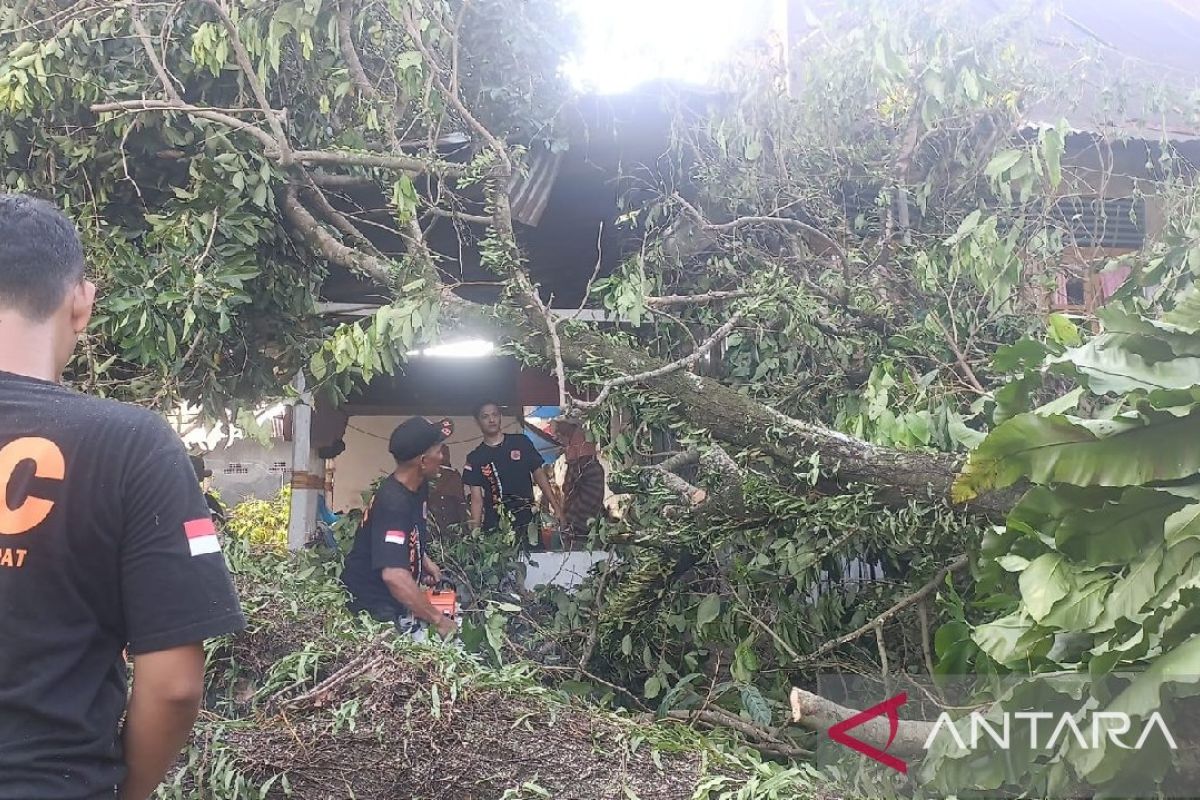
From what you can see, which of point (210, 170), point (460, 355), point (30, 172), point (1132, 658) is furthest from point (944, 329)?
point (460, 355)

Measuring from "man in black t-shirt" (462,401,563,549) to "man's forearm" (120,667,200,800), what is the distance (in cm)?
492

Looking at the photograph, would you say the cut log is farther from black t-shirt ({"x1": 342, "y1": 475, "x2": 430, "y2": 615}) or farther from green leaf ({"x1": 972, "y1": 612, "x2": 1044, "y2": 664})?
black t-shirt ({"x1": 342, "y1": 475, "x2": 430, "y2": 615})

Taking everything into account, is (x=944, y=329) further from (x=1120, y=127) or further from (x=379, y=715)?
(x=379, y=715)

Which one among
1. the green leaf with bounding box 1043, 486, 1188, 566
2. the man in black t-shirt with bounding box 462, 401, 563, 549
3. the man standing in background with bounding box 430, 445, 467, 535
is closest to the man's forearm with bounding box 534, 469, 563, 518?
the man in black t-shirt with bounding box 462, 401, 563, 549

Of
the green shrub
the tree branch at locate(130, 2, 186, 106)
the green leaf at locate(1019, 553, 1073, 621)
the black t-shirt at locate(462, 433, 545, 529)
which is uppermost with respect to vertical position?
the tree branch at locate(130, 2, 186, 106)

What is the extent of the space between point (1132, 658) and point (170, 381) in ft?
14.2

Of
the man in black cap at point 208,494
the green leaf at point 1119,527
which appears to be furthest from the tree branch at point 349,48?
the green leaf at point 1119,527

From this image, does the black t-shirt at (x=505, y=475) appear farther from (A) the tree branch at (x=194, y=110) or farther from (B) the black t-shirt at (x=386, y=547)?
(A) the tree branch at (x=194, y=110)

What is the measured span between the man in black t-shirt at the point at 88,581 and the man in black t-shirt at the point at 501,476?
496cm

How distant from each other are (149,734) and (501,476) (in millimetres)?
5293

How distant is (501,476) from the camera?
6.82 m

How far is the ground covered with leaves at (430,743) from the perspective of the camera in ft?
9.74

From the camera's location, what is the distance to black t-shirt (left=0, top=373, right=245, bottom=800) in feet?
4.67

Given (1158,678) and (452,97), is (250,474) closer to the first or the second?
(452,97)
